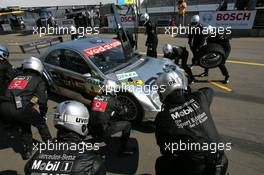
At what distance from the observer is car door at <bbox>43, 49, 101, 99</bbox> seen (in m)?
6.01

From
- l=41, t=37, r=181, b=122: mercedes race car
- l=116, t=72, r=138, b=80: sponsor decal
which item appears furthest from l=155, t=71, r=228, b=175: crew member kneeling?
l=116, t=72, r=138, b=80: sponsor decal

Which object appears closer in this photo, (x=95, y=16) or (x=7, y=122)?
(x=7, y=122)

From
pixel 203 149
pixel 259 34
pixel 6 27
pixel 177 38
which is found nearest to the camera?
pixel 203 149

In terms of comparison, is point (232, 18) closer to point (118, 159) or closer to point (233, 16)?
point (233, 16)

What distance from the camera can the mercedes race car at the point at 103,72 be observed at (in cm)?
535

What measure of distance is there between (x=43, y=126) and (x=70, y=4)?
22.7 meters

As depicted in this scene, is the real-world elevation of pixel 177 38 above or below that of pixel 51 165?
below

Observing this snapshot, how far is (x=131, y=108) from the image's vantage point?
5.43 m

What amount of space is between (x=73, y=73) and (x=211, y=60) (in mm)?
3861

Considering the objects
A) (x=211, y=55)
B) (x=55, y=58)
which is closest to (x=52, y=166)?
(x=55, y=58)

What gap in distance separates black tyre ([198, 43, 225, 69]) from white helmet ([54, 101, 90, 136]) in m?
5.39

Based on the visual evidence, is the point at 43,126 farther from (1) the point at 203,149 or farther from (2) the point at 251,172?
(2) the point at 251,172

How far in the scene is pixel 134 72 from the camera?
5.92 meters

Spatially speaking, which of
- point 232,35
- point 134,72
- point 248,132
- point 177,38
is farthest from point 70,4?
point 248,132
